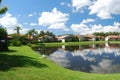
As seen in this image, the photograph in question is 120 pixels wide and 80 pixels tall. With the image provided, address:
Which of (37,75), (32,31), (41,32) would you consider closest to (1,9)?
(37,75)

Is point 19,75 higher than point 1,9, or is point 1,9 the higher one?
Answer: point 1,9

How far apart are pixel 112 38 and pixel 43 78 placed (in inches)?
6786

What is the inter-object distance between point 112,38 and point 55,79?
172 metres

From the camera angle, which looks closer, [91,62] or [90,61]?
[91,62]

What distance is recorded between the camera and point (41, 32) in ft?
500

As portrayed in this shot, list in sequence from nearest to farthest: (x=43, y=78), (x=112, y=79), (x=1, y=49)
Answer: (x=43, y=78) → (x=112, y=79) → (x=1, y=49)

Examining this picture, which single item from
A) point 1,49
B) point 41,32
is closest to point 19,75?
point 1,49

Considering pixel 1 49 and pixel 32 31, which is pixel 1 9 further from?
pixel 32 31

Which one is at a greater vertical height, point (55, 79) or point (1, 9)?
point (1, 9)

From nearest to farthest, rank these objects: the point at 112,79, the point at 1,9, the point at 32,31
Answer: the point at 112,79 → the point at 1,9 → the point at 32,31

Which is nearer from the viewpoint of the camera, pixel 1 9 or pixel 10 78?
pixel 10 78

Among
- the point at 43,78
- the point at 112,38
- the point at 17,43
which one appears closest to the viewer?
the point at 43,78

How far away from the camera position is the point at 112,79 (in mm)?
19109

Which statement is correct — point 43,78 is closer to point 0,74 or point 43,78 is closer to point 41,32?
point 0,74
